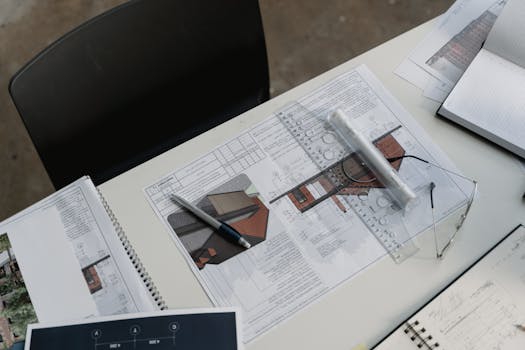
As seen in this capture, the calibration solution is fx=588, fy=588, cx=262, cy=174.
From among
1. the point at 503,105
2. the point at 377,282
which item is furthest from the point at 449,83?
the point at 377,282

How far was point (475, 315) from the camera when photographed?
35.5 inches

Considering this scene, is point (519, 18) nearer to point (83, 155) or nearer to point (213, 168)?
point (213, 168)

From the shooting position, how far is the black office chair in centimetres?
106

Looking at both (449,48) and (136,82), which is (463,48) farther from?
(136,82)

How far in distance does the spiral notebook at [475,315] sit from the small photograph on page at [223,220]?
0.91 feet

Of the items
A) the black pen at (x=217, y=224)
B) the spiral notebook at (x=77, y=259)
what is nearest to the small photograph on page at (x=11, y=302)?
the spiral notebook at (x=77, y=259)

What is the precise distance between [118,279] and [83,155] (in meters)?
0.37

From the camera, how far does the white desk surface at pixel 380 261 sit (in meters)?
0.91

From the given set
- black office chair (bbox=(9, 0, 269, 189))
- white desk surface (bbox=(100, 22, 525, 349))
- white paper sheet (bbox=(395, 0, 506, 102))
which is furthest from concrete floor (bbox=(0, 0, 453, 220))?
white desk surface (bbox=(100, 22, 525, 349))

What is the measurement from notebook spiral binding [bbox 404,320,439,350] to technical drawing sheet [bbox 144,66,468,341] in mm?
117

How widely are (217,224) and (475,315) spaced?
43 centimetres

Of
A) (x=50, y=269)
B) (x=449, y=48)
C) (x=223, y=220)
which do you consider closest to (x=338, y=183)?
(x=223, y=220)

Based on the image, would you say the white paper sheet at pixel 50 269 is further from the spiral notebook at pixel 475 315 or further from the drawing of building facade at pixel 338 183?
the spiral notebook at pixel 475 315

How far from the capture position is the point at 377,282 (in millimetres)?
940
